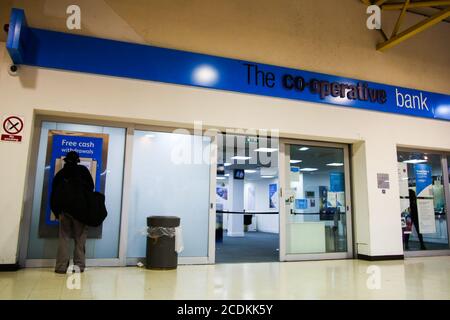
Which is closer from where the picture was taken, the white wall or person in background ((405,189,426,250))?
the white wall

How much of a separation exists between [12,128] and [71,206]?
1.15 meters

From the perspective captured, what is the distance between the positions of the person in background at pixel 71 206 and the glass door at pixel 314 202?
274 centimetres

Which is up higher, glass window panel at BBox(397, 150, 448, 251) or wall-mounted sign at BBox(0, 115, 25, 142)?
wall-mounted sign at BBox(0, 115, 25, 142)

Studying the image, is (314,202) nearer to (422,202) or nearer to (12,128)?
(422,202)

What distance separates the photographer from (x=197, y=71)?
4574mm

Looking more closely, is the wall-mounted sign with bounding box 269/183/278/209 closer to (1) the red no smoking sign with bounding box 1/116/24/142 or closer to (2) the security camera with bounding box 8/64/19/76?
(1) the red no smoking sign with bounding box 1/116/24/142

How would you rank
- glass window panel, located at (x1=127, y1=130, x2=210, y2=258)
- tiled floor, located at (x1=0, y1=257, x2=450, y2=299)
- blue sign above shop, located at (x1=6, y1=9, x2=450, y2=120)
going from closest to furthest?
tiled floor, located at (x1=0, y1=257, x2=450, y2=299) < blue sign above shop, located at (x1=6, y1=9, x2=450, y2=120) < glass window panel, located at (x1=127, y1=130, x2=210, y2=258)

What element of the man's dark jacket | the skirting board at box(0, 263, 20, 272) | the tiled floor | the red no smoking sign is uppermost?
the red no smoking sign

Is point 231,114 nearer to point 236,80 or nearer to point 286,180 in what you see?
point 236,80

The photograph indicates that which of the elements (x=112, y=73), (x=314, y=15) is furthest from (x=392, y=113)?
(x=112, y=73)

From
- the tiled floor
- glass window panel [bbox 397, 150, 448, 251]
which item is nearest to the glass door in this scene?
the tiled floor

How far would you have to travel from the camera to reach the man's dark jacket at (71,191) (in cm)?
362

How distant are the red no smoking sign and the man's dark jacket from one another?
25.0 inches

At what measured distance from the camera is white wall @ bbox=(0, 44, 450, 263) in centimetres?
381
